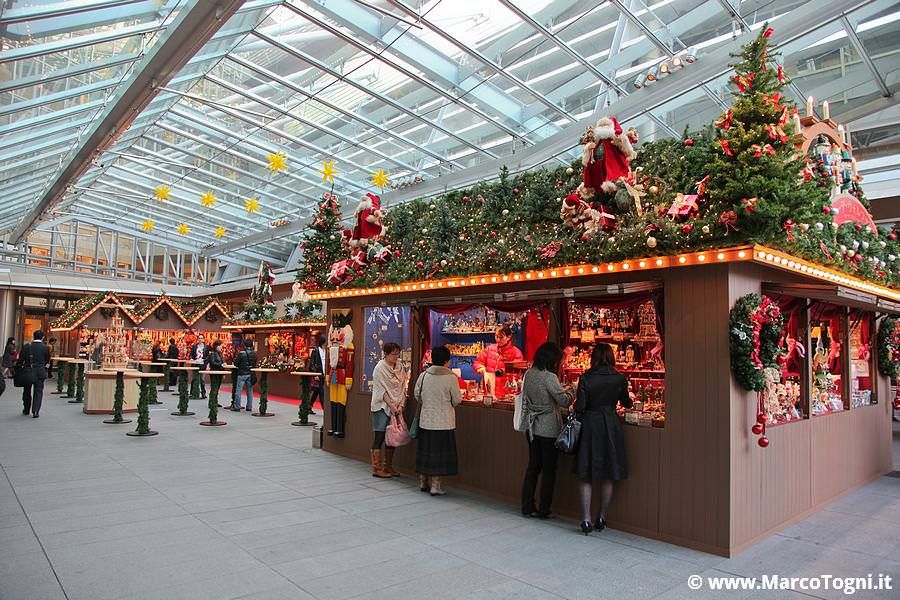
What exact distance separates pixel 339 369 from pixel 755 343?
581 centimetres

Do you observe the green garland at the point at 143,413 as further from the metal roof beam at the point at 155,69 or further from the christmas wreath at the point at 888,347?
the christmas wreath at the point at 888,347

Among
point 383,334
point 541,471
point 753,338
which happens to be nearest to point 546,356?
point 541,471

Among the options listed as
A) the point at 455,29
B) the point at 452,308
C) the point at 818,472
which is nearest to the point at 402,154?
the point at 455,29

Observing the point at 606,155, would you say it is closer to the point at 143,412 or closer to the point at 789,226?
the point at 789,226

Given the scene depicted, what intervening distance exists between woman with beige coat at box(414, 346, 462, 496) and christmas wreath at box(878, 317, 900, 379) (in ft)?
20.6

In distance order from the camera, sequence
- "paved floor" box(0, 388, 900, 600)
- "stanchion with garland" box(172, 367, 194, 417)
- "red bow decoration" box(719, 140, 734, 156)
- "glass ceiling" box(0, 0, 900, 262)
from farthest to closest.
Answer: "stanchion with garland" box(172, 367, 194, 417)
"glass ceiling" box(0, 0, 900, 262)
"red bow decoration" box(719, 140, 734, 156)
"paved floor" box(0, 388, 900, 600)

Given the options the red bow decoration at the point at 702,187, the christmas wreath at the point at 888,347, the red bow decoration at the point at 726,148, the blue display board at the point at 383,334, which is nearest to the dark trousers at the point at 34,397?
the blue display board at the point at 383,334

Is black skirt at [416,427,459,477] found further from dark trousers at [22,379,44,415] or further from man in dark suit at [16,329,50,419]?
dark trousers at [22,379,44,415]

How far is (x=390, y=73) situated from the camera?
44.6ft

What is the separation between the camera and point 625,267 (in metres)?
5.23

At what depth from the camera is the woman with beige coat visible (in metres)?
6.32

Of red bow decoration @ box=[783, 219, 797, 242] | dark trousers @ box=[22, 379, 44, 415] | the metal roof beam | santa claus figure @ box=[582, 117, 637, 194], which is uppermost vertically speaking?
the metal roof beam

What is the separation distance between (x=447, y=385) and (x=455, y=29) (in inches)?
313

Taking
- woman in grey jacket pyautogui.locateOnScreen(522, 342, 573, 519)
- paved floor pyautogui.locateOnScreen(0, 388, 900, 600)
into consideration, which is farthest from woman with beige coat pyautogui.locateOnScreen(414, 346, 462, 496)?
woman in grey jacket pyautogui.locateOnScreen(522, 342, 573, 519)
